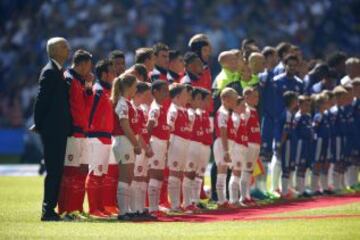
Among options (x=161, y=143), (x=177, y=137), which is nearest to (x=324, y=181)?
(x=177, y=137)

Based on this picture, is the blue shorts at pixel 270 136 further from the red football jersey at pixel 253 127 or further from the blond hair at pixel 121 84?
the blond hair at pixel 121 84

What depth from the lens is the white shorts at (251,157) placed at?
21.0 metres

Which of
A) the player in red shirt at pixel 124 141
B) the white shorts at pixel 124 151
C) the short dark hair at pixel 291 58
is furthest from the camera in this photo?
the short dark hair at pixel 291 58

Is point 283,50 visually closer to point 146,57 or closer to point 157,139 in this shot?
point 146,57

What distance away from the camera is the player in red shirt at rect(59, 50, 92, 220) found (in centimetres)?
1836

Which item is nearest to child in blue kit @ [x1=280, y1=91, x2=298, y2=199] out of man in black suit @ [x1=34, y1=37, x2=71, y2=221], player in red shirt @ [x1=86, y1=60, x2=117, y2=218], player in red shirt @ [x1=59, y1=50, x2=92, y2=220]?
player in red shirt @ [x1=86, y1=60, x2=117, y2=218]

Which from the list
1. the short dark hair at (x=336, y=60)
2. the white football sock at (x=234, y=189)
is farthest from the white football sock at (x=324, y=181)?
the white football sock at (x=234, y=189)

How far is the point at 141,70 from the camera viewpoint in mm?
19328

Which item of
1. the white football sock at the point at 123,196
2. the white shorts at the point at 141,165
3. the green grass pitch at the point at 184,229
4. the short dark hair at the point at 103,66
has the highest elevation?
the short dark hair at the point at 103,66

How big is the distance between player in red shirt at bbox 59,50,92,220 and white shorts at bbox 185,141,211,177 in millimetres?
2030

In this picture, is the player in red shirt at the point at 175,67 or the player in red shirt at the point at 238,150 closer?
the player in red shirt at the point at 238,150

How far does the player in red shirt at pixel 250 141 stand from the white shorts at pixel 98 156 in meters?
3.00

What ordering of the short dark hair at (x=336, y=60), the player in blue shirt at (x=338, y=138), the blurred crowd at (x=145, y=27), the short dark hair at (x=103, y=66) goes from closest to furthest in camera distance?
the short dark hair at (x=103, y=66) < the player in blue shirt at (x=338, y=138) < the short dark hair at (x=336, y=60) < the blurred crowd at (x=145, y=27)

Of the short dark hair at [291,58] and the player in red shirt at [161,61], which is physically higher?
the short dark hair at [291,58]
